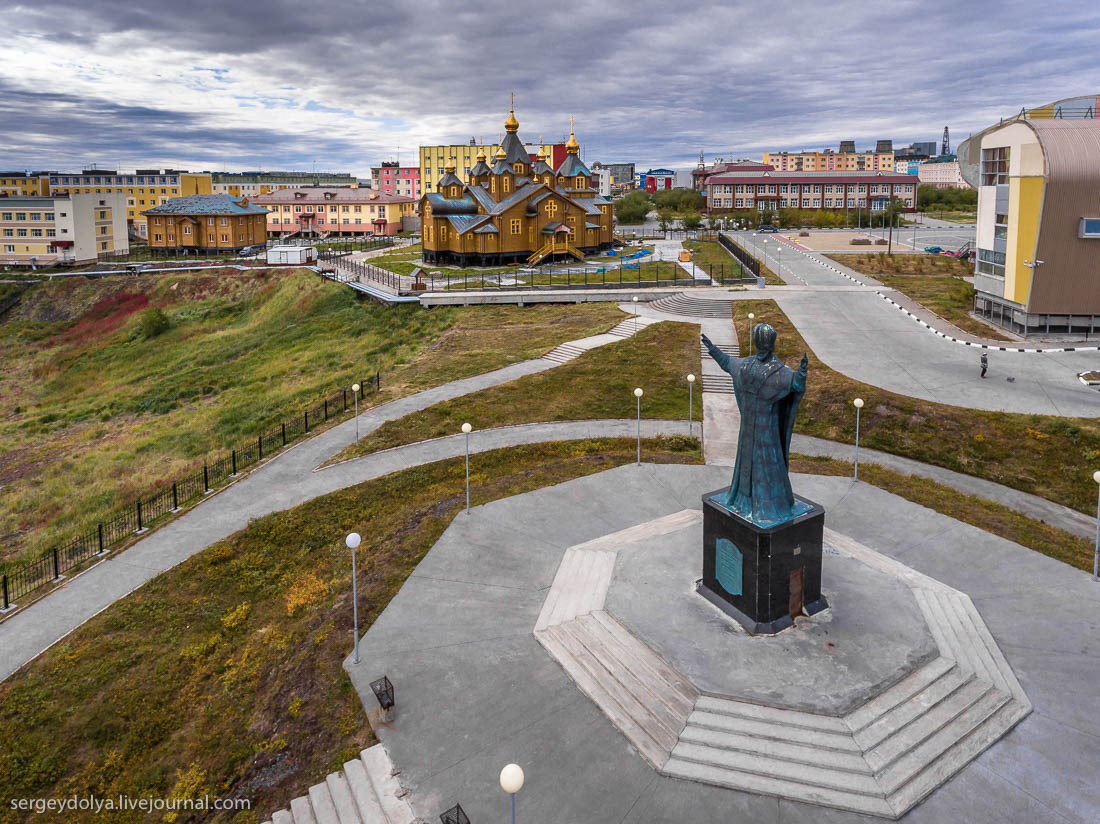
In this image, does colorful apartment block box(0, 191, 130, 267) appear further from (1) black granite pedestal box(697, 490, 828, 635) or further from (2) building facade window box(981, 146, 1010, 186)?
(1) black granite pedestal box(697, 490, 828, 635)

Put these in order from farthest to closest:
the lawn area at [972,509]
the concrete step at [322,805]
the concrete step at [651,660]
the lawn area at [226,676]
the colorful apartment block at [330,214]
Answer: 1. the colorful apartment block at [330,214]
2. the lawn area at [972,509]
3. the concrete step at [651,660]
4. the lawn area at [226,676]
5. the concrete step at [322,805]

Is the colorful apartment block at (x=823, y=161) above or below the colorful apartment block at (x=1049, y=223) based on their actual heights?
above

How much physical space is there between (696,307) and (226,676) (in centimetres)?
3447

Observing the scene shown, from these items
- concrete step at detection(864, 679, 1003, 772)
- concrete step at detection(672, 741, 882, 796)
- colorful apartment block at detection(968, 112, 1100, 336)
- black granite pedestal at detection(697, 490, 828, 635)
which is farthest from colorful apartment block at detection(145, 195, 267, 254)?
concrete step at detection(864, 679, 1003, 772)

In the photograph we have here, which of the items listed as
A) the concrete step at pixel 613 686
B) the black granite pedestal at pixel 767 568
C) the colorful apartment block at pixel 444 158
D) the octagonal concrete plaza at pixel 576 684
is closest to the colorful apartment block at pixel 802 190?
the colorful apartment block at pixel 444 158

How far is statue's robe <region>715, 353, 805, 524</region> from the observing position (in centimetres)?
1312

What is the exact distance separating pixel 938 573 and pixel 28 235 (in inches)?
3711

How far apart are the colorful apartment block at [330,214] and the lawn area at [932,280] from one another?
57.5 metres

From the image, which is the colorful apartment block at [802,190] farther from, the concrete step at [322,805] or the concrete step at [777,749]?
the concrete step at [322,805]

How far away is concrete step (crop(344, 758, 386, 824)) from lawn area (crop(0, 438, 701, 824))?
292 millimetres

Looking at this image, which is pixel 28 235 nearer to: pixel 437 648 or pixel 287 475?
pixel 287 475

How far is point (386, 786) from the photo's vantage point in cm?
1034

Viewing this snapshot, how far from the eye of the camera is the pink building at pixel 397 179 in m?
127

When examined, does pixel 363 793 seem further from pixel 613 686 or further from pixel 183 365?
pixel 183 365
